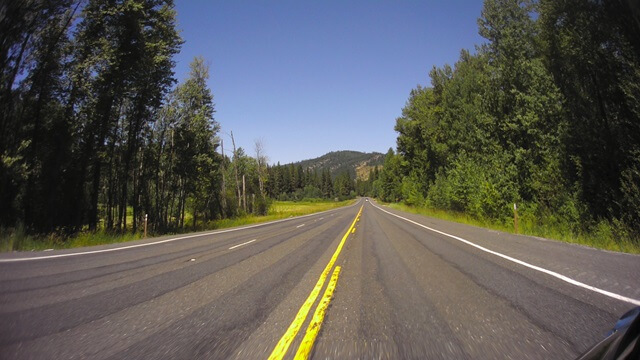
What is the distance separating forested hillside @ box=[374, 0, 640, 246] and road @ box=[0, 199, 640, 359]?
4.43 metres

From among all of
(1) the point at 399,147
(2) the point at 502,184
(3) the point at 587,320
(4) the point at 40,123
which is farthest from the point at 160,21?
(1) the point at 399,147

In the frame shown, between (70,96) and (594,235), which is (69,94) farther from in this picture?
(594,235)

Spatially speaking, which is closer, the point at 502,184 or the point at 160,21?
the point at 502,184

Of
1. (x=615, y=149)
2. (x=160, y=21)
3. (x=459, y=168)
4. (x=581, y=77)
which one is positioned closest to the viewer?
(x=615, y=149)

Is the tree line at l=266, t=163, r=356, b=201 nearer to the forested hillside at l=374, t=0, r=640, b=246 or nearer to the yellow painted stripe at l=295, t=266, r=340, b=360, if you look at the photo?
the forested hillside at l=374, t=0, r=640, b=246

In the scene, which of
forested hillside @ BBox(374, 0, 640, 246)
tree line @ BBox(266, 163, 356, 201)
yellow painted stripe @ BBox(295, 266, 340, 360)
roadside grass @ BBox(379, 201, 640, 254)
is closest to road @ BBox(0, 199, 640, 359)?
yellow painted stripe @ BBox(295, 266, 340, 360)

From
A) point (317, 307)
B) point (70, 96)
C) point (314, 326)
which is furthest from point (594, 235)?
point (70, 96)

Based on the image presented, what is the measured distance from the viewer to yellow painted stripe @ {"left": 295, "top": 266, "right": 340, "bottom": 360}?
3117 mm

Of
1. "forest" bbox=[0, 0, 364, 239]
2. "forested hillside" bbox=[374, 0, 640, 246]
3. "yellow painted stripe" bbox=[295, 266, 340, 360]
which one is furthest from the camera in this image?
"forest" bbox=[0, 0, 364, 239]

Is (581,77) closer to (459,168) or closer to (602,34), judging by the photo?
(602,34)

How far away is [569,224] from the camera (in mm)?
12930

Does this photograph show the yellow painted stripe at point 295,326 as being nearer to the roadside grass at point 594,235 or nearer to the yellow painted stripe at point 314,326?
the yellow painted stripe at point 314,326

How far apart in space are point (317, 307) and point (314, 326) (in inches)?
30.6

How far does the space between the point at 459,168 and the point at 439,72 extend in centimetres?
1887
